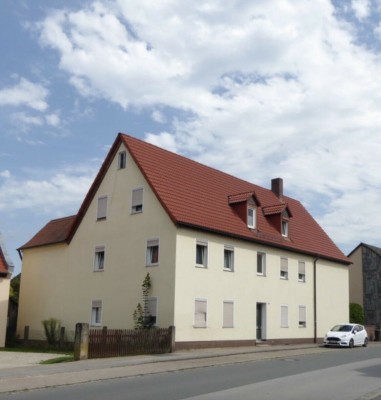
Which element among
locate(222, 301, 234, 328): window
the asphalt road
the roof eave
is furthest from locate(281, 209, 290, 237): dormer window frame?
the asphalt road

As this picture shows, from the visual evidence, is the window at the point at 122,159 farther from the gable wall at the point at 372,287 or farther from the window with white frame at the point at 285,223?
the gable wall at the point at 372,287

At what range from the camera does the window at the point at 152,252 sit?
2873cm

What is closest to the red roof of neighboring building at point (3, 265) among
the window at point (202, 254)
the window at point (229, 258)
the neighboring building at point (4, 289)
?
the neighboring building at point (4, 289)

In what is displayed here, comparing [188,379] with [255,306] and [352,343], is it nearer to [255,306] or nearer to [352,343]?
[255,306]

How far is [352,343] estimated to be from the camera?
33.2 metres

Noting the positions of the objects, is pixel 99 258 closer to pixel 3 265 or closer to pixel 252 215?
pixel 3 265

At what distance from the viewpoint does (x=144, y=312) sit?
28250 mm

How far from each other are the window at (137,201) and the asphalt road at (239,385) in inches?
471

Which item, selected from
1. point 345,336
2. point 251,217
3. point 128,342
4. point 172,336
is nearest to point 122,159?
point 251,217

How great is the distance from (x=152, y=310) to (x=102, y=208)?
7.45 meters

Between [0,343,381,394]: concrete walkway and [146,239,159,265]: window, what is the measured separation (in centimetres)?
487

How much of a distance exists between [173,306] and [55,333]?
9.23 meters

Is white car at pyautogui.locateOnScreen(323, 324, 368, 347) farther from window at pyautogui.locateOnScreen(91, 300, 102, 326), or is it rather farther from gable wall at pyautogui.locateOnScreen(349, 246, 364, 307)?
gable wall at pyautogui.locateOnScreen(349, 246, 364, 307)

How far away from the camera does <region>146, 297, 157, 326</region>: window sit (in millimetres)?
27892
